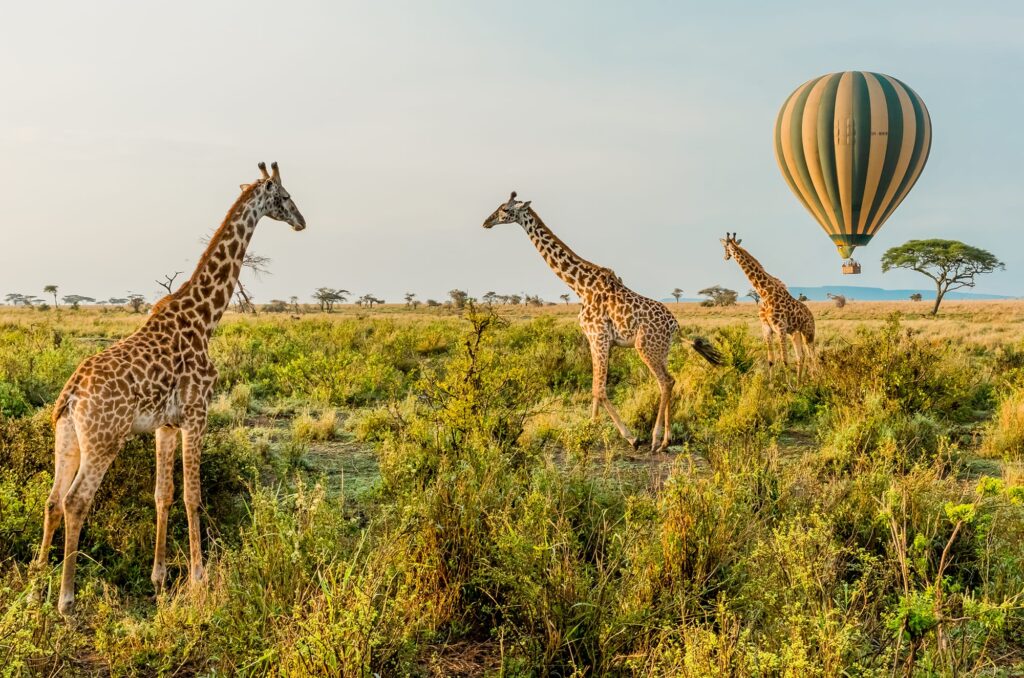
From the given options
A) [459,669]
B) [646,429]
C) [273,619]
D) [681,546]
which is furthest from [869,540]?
[646,429]

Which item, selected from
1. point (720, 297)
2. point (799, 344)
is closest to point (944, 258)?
point (720, 297)

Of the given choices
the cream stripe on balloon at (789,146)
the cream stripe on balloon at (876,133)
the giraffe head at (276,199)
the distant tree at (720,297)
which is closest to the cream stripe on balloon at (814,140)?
the cream stripe on balloon at (789,146)

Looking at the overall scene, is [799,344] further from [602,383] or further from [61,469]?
[61,469]

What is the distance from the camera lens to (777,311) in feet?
40.4

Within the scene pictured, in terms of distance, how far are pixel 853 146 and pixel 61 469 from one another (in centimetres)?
2056

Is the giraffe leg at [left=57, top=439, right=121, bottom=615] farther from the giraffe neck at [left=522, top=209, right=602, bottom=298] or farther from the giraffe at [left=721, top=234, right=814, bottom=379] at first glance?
the giraffe at [left=721, top=234, right=814, bottom=379]

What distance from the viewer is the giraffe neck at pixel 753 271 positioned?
12.7 metres

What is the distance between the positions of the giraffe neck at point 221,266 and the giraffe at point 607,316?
397 cm

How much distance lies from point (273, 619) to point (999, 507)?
4639 millimetres

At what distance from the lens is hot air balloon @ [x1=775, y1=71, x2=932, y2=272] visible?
66.3 feet

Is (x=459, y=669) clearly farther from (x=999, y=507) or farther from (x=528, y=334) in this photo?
(x=528, y=334)

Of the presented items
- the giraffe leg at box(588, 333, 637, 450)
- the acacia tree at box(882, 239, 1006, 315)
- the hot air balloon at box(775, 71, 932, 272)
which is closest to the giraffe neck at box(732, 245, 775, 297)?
the giraffe leg at box(588, 333, 637, 450)

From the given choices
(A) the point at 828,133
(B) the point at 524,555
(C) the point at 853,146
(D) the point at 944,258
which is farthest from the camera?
(D) the point at 944,258

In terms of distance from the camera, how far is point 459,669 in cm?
370
